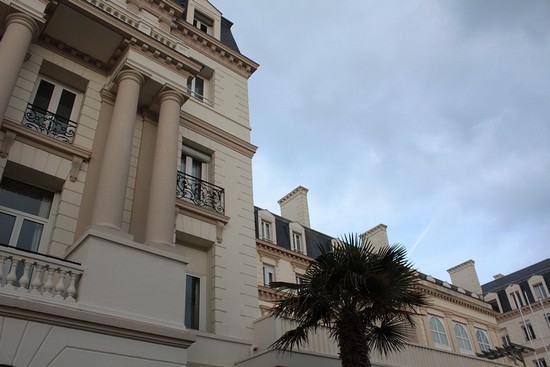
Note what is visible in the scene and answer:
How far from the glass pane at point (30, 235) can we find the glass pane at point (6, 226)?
0.72 ft

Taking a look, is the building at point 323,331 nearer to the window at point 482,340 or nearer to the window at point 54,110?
the window at point 482,340

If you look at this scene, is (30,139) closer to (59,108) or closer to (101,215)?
(59,108)

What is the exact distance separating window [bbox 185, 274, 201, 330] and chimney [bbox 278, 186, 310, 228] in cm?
2056

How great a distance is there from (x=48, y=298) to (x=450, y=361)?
13.9 metres

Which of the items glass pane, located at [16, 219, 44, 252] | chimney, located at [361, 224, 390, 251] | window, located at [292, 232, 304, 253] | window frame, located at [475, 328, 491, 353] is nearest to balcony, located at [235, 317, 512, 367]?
glass pane, located at [16, 219, 44, 252]

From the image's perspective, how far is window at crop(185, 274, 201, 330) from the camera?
1134 cm

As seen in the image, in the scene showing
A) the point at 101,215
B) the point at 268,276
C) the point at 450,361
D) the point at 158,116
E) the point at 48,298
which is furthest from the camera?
the point at 268,276

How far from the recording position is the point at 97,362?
750 cm

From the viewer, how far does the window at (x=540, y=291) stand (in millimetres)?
40772

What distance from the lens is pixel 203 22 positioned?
17.7 meters

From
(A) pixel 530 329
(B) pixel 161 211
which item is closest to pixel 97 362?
(B) pixel 161 211

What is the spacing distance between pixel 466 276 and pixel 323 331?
35676 mm

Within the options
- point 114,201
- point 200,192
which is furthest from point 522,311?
point 114,201

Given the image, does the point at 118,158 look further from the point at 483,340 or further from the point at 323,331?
the point at 483,340
